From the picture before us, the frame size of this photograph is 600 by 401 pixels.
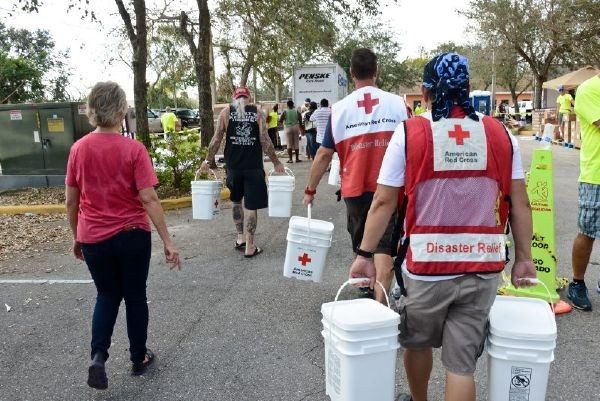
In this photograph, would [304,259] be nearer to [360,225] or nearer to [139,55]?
[360,225]

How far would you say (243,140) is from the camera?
19.6 feet

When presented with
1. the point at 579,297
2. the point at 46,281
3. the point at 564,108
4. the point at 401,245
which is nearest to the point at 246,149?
the point at 46,281

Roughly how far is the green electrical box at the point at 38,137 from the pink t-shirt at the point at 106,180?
734 centimetres

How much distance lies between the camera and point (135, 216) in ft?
10.8

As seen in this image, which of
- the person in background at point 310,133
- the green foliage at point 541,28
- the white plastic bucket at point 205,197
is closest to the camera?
the white plastic bucket at point 205,197

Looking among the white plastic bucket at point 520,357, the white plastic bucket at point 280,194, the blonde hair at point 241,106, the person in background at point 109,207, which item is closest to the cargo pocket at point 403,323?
the white plastic bucket at point 520,357

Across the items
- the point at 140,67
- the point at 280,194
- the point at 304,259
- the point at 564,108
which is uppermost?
the point at 140,67

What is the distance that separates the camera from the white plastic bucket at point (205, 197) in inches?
246

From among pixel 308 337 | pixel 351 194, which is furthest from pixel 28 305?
pixel 351 194

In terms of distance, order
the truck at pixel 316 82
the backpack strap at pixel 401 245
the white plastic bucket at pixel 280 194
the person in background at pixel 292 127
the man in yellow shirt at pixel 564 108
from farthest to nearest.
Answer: the truck at pixel 316 82 → the man in yellow shirt at pixel 564 108 → the person in background at pixel 292 127 → the white plastic bucket at pixel 280 194 → the backpack strap at pixel 401 245

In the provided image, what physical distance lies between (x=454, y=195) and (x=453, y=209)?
6cm

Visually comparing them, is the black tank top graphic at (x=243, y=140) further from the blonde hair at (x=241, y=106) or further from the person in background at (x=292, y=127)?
the person in background at (x=292, y=127)

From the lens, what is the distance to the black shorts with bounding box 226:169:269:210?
601 centimetres

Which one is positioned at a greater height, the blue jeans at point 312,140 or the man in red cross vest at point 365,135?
the man in red cross vest at point 365,135
